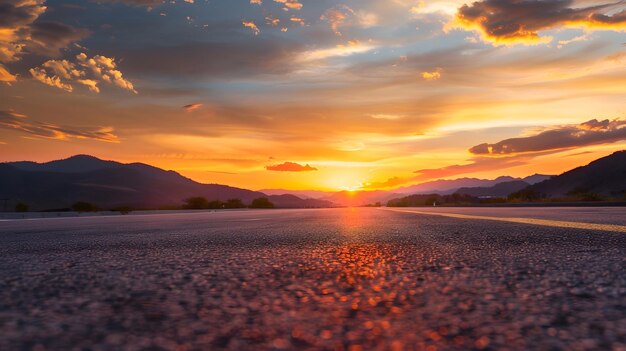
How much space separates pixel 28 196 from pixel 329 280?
223659 millimetres

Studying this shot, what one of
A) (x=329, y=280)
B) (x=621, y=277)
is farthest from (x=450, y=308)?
(x=621, y=277)

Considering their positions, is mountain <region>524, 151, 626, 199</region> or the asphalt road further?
mountain <region>524, 151, 626, 199</region>

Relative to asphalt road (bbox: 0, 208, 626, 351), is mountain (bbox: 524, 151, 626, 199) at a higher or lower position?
higher

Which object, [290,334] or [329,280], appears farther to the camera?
[329,280]

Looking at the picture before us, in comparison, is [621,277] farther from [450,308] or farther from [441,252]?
[441,252]

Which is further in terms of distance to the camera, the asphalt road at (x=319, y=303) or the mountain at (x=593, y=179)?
the mountain at (x=593, y=179)

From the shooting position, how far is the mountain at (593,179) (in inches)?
5768

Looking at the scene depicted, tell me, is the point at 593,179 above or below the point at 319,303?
above

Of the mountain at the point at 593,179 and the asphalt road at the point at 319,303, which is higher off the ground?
the mountain at the point at 593,179

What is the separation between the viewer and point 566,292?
2275 millimetres

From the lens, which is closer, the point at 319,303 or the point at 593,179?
the point at 319,303

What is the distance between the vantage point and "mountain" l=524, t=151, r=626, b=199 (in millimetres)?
146500

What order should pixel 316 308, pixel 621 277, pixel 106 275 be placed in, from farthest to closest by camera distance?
pixel 106 275
pixel 621 277
pixel 316 308

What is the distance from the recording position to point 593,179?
15975cm
